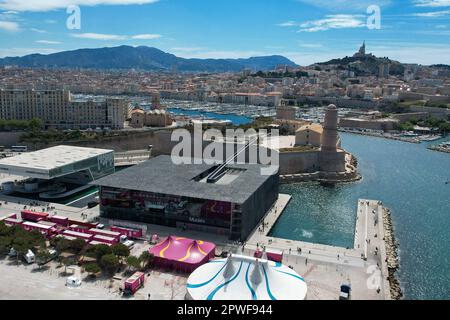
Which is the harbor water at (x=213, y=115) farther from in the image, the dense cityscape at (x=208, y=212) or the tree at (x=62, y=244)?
the tree at (x=62, y=244)

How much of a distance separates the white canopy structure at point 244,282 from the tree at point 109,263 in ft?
8.92

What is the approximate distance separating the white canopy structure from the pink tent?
134 centimetres

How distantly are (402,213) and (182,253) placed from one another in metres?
12.5

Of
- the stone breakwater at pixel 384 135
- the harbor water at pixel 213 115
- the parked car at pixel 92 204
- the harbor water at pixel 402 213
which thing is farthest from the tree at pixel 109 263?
the harbor water at pixel 213 115

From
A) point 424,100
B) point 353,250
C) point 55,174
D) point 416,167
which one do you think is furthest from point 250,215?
point 424,100

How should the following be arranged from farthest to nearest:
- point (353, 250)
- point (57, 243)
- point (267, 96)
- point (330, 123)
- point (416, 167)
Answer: point (267, 96) → point (416, 167) → point (330, 123) → point (353, 250) → point (57, 243)

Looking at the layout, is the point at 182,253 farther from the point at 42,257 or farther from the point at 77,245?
the point at 42,257

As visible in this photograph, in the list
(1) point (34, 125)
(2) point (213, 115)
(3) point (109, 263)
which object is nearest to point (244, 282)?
(3) point (109, 263)

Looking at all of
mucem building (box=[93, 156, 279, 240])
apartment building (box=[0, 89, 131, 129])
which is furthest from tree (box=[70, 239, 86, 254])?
apartment building (box=[0, 89, 131, 129])

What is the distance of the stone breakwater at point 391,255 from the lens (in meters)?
13.0

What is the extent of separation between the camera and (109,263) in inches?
509

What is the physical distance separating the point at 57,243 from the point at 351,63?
11441 centimetres
